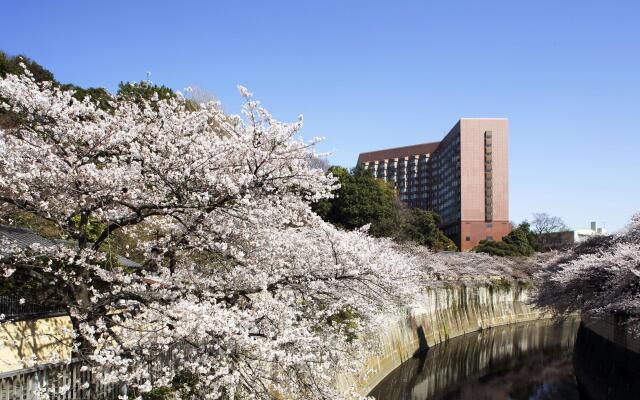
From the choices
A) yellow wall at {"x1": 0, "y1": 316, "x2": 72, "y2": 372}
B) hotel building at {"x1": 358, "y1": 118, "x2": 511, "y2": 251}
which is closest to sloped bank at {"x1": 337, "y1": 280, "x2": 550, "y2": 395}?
yellow wall at {"x1": 0, "y1": 316, "x2": 72, "y2": 372}

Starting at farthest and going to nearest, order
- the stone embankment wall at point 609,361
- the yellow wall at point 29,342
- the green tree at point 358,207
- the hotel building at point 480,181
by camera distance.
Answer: the hotel building at point 480,181 < the green tree at point 358,207 < the stone embankment wall at point 609,361 < the yellow wall at point 29,342

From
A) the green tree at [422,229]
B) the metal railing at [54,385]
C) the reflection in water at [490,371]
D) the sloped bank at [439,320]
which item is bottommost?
the reflection in water at [490,371]

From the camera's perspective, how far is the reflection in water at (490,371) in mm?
23266

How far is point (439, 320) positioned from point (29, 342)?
96.8ft

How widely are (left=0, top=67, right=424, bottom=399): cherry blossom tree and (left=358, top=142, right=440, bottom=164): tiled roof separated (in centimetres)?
9692

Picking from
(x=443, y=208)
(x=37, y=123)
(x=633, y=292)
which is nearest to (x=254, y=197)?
(x=37, y=123)

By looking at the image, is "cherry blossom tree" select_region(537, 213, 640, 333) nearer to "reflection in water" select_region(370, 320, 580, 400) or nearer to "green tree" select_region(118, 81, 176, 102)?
"reflection in water" select_region(370, 320, 580, 400)

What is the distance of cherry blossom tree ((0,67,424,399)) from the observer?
757 centimetres

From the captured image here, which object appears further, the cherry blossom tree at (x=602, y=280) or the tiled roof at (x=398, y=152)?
the tiled roof at (x=398, y=152)

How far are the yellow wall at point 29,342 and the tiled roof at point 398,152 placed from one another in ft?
321

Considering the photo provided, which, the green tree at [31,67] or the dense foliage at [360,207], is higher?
the green tree at [31,67]

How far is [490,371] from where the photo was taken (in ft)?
92.5

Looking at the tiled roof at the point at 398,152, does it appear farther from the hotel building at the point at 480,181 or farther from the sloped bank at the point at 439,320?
the sloped bank at the point at 439,320

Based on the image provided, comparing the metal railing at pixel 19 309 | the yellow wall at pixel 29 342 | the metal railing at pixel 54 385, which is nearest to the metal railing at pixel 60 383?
the metal railing at pixel 54 385
